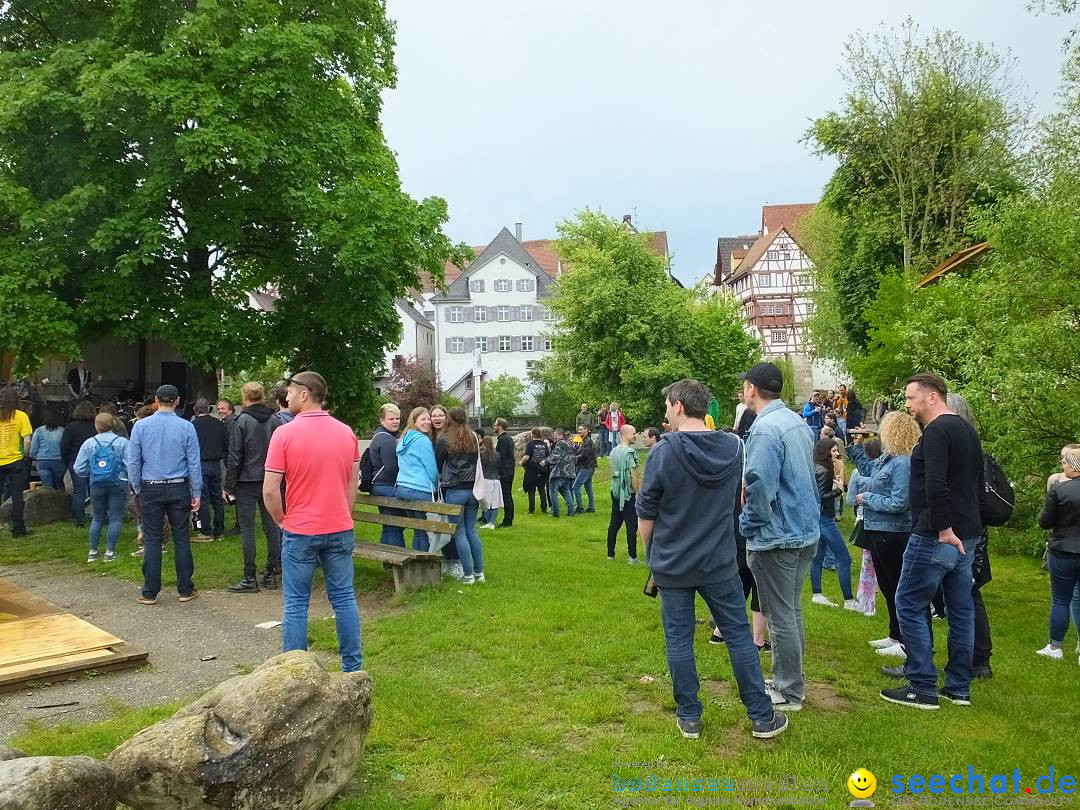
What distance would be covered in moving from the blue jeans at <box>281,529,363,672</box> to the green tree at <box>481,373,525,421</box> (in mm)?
44771

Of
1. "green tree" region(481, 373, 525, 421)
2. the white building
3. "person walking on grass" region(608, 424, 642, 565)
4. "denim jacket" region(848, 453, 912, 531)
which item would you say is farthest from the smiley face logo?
the white building

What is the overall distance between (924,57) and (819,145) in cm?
415

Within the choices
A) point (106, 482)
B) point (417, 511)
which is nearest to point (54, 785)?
point (417, 511)

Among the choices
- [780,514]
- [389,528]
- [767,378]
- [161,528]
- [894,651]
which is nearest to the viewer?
[780,514]

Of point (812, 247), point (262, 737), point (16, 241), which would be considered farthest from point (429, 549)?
point (812, 247)

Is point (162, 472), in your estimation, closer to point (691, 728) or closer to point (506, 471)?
point (691, 728)

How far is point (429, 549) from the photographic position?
866cm

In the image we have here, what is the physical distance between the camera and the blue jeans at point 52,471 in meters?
12.6

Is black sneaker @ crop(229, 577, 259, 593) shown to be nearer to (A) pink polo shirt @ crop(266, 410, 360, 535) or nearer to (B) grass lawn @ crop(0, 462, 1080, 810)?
(B) grass lawn @ crop(0, 462, 1080, 810)

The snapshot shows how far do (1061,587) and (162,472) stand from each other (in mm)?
7904

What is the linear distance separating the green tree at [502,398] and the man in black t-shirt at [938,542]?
4524 cm

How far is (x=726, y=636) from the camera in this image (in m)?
4.41

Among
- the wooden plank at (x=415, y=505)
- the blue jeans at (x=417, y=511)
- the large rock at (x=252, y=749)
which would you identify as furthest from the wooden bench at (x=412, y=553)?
the large rock at (x=252, y=749)

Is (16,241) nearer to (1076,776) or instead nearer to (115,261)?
(115,261)
